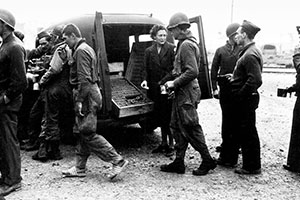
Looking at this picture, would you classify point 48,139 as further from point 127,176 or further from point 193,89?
point 193,89

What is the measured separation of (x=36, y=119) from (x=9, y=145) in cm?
190

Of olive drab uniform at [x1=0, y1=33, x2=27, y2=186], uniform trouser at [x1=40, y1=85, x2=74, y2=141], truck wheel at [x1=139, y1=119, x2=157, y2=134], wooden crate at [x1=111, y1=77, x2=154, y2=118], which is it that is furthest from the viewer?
truck wheel at [x1=139, y1=119, x2=157, y2=134]

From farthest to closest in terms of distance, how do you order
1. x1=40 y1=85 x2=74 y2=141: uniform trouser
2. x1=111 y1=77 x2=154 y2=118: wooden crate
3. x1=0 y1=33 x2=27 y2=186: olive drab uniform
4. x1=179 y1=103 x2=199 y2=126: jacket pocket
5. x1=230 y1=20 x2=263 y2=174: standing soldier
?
1. x1=111 y1=77 x2=154 y2=118: wooden crate
2. x1=40 y1=85 x2=74 y2=141: uniform trouser
3. x1=179 y1=103 x2=199 y2=126: jacket pocket
4. x1=230 y1=20 x2=263 y2=174: standing soldier
5. x1=0 y1=33 x2=27 y2=186: olive drab uniform

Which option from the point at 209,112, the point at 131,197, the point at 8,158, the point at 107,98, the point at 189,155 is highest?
the point at 107,98

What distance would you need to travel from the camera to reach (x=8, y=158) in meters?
4.82

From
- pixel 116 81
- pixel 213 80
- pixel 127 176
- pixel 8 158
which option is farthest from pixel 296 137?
pixel 8 158

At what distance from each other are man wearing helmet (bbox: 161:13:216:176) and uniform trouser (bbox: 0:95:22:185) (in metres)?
2.12

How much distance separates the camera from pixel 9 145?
15.8ft

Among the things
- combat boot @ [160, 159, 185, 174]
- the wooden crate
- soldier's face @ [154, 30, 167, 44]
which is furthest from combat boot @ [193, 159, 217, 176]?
soldier's face @ [154, 30, 167, 44]

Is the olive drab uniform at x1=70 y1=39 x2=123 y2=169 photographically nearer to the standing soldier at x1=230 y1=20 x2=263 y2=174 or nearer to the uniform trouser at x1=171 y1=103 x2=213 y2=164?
the uniform trouser at x1=171 y1=103 x2=213 y2=164

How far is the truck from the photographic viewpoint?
5766mm

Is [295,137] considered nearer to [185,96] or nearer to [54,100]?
[185,96]

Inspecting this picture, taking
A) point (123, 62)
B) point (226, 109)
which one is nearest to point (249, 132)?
point (226, 109)

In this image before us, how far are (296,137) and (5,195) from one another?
412 centimetres
